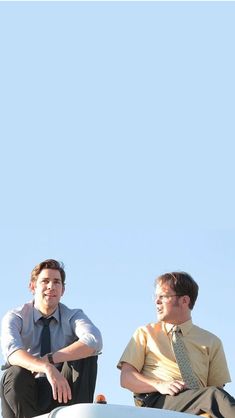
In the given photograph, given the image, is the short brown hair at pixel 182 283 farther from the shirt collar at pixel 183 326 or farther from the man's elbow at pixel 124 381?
the man's elbow at pixel 124 381

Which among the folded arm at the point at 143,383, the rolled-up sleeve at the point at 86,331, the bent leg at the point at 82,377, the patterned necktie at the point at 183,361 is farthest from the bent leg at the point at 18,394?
the patterned necktie at the point at 183,361

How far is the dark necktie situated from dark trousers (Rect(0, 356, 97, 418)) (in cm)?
32

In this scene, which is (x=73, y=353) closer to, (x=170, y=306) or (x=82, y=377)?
(x=82, y=377)

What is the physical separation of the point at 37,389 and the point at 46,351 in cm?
44

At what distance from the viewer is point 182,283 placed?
805cm

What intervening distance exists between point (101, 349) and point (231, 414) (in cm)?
144

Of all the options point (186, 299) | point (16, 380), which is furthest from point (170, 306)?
point (16, 380)

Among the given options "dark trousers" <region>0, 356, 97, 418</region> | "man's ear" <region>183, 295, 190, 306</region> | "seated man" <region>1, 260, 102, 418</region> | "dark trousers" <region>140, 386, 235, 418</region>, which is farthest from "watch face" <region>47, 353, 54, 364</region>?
"man's ear" <region>183, 295, 190, 306</region>

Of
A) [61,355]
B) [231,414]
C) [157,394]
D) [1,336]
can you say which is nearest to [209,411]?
[231,414]

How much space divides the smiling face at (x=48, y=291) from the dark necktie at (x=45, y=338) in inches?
3.7

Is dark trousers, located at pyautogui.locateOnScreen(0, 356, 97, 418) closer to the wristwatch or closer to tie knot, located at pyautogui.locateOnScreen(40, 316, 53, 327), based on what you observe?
the wristwatch

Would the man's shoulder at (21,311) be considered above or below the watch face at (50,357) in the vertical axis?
above

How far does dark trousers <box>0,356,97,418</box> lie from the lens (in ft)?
23.7

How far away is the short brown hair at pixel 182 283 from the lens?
8.03 metres
